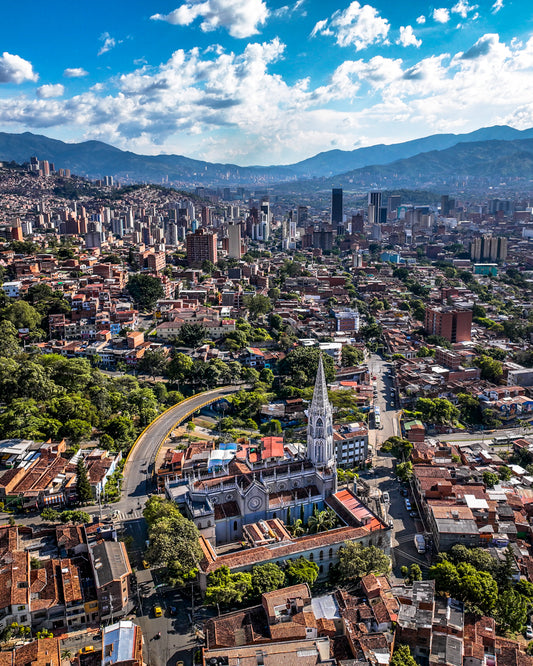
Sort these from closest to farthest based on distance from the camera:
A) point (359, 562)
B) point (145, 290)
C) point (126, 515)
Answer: point (359, 562) < point (126, 515) < point (145, 290)

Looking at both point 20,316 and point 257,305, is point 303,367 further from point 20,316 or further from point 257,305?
point 20,316

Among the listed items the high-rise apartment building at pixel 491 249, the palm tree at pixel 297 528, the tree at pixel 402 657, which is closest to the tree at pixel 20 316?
the palm tree at pixel 297 528

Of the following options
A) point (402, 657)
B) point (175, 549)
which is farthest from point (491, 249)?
point (402, 657)

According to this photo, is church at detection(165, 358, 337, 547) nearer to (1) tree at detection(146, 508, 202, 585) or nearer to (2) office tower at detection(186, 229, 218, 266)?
(1) tree at detection(146, 508, 202, 585)

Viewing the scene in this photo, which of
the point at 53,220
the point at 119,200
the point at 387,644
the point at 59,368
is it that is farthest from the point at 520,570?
the point at 119,200

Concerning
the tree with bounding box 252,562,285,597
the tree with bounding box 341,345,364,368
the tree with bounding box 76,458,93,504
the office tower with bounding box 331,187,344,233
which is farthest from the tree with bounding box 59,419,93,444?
the office tower with bounding box 331,187,344,233

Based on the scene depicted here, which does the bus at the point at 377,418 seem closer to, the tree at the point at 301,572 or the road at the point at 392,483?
the road at the point at 392,483
